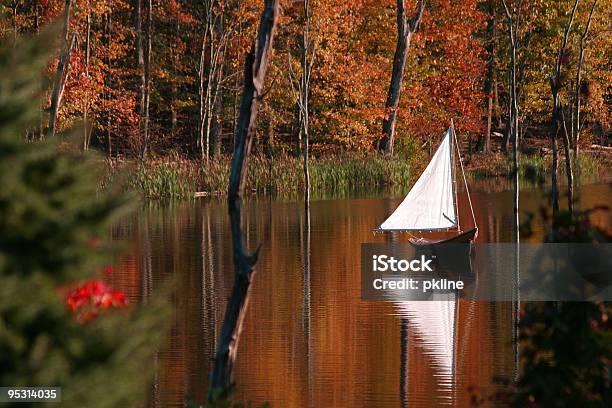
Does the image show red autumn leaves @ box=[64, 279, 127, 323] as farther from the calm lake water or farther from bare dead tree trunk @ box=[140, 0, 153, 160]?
bare dead tree trunk @ box=[140, 0, 153, 160]

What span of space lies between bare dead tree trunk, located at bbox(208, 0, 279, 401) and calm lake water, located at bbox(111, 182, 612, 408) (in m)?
0.86

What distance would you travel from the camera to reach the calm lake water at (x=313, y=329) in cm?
1311

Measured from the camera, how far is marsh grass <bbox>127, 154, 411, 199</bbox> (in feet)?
127

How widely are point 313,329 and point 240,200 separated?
23.6 ft

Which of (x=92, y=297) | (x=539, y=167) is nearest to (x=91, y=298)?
(x=92, y=297)

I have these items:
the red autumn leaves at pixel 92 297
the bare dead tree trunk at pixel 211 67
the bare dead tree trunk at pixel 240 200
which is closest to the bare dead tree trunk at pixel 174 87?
the bare dead tree trunk at pixel 211 67

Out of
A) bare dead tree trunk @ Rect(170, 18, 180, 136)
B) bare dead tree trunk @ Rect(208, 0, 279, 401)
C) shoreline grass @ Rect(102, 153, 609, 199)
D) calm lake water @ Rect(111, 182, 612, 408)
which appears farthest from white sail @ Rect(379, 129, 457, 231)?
bare dead tree trunk @ Rect(170, 18, 180, 136)

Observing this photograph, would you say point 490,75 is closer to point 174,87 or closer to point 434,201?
point 174,87

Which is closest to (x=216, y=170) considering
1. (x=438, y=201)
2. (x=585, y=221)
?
(x=438, y=201)

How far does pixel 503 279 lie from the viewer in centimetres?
2206

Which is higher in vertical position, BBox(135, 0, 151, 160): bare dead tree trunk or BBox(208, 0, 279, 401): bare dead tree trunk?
BBox(135, 0, 151, 160): bare dead tree trunk

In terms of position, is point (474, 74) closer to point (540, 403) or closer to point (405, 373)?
point (405, 373)

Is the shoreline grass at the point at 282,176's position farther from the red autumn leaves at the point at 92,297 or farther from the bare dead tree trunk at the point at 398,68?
the red autumn leaves at the point at 92,297

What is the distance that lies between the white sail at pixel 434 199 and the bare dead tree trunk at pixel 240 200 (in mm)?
16528
